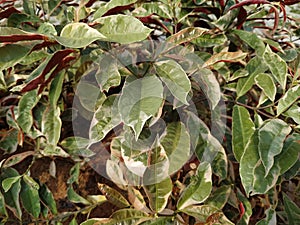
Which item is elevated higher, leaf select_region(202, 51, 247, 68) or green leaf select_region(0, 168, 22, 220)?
leaf select_region(202, 51, 247, 68)

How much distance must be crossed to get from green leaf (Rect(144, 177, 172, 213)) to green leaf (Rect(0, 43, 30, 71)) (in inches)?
11.2

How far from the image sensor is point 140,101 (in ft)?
2.43

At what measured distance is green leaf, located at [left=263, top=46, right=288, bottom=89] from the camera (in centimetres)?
86

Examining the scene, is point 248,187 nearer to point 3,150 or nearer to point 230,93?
point 230,93

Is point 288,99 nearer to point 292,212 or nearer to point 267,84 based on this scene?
point 267,84

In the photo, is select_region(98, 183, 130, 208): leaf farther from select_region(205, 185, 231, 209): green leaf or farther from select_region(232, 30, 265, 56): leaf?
select_region(232, 30, 265, 56): leaf

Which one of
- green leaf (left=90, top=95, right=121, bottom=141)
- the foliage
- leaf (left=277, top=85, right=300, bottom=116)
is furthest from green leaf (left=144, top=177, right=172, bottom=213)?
leaf (left=277, top=85, right=300, bottom=116)

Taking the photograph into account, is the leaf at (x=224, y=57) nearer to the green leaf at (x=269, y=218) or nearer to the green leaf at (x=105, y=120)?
the green leaf at (x=105, y=120)

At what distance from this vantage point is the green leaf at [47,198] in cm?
95

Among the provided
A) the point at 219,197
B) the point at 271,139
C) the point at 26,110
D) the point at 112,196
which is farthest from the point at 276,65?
the point at 26,110

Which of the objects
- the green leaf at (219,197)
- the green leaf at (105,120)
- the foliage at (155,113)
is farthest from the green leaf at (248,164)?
the green leaf at (105,120)

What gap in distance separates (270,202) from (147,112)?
36 centimetres

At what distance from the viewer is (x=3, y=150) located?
3.61 feet

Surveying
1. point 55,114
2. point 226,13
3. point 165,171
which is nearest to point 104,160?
point 55,114
